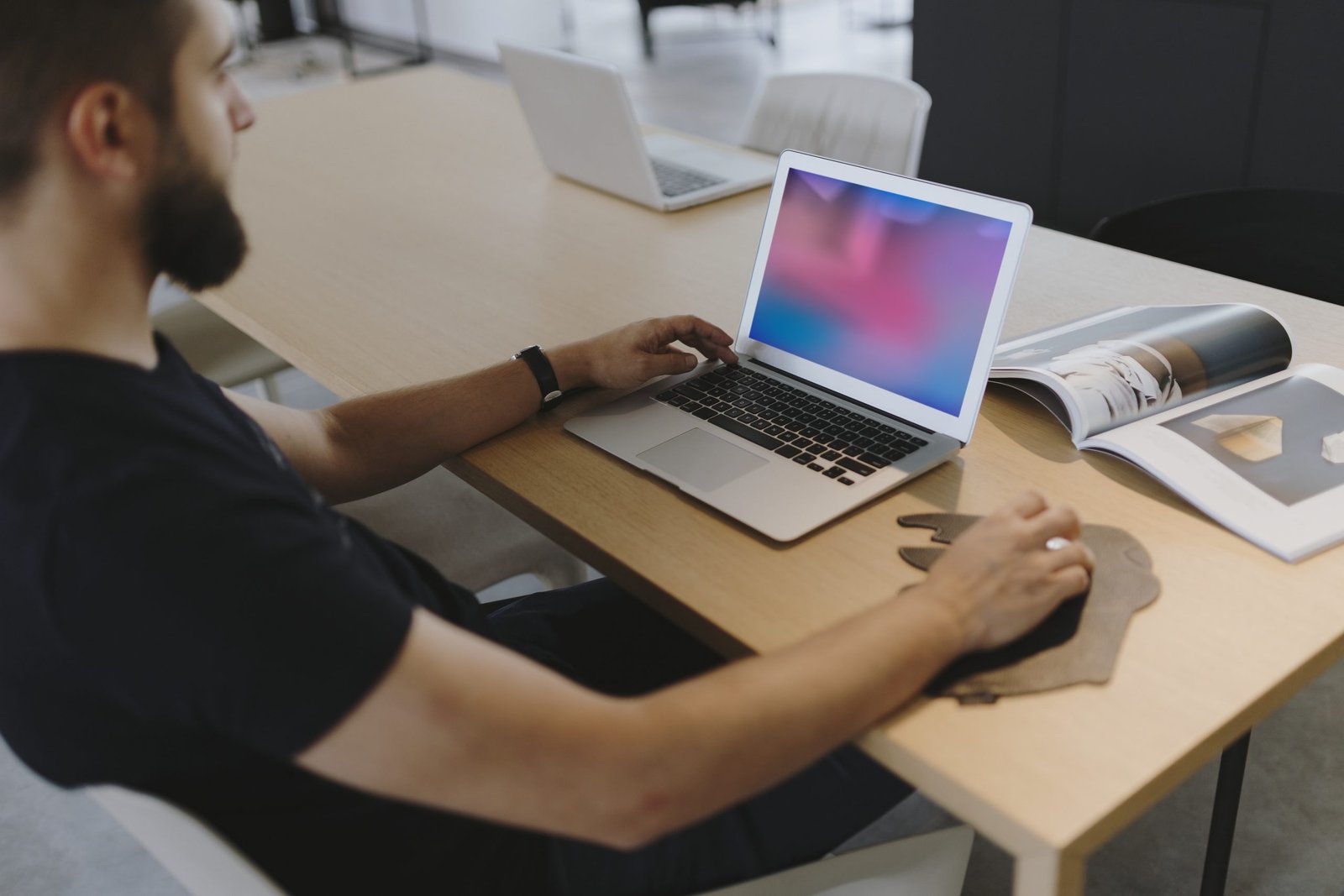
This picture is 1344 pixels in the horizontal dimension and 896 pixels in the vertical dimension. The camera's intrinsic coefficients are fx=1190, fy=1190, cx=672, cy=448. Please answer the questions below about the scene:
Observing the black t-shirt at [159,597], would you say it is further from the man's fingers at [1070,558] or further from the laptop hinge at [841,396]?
the laptop hinge at [841,396]

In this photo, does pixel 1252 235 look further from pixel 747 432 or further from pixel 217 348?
pixel 217 348

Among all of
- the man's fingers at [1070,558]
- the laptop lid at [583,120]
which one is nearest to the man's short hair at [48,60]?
the man's fingers at [1070,558]

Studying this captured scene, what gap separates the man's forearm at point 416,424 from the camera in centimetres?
138

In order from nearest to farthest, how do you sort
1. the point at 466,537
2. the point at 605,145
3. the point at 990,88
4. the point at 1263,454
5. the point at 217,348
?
the point at 1263,454
the point at 466,537
the point at 605,145
the point at 217,348
the point at 990,88

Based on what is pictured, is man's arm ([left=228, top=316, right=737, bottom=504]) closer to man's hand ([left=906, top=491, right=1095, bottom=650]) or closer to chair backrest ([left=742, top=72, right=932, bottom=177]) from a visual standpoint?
man's hand ([left=906, top=491, right=1095, bottom=650])

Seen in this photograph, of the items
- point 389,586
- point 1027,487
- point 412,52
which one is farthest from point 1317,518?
point 412,52

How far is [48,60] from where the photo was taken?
792 millimetres

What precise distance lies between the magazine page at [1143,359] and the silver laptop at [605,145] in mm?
865

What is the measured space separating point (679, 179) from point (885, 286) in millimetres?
1015

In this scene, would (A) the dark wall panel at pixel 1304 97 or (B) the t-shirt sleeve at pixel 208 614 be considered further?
(A) the dark wall panel at pixel 1304 97

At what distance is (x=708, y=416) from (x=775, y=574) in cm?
31

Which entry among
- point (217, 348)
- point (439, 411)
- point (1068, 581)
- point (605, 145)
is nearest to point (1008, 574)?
point (1068, 581)

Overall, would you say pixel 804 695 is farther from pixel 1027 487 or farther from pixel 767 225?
pixel 767 225

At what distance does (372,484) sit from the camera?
141 cm
